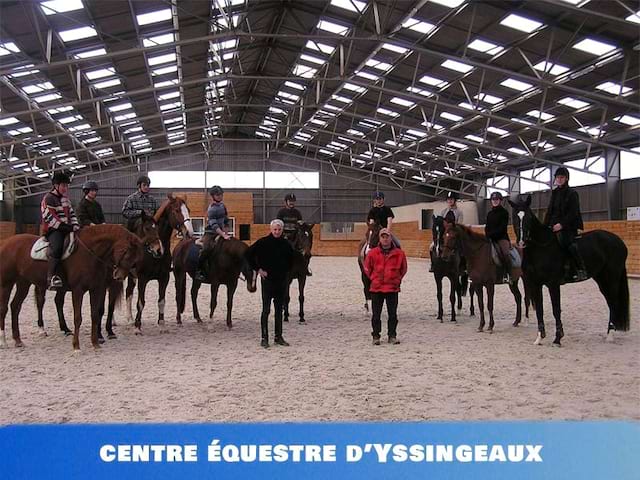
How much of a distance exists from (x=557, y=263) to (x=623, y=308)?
3.81 ft

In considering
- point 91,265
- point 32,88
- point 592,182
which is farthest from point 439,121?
point 91,265

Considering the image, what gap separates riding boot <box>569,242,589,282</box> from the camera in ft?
22.2

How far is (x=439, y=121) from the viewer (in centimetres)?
2420

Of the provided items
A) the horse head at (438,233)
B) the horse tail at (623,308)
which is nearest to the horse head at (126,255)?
the horse head at (438,233)

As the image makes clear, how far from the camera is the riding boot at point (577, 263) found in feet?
22.2

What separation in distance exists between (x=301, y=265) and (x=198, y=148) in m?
29.1

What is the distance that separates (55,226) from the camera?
20.0ft

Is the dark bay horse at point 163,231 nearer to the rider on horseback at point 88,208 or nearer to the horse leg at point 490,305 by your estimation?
the rider on horseback at point 88,208

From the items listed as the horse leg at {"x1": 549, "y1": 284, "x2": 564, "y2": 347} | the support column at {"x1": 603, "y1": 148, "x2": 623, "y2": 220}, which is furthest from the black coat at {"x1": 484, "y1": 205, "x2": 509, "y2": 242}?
the support column at {"x1": 603, "y1": 148, "x2": 623, "y2": 220}

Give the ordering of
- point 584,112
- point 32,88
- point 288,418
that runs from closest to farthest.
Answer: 1. point 288,418
2. point 32,88
3. point 584,112

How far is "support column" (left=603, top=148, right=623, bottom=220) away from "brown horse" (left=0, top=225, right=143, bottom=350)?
2263 centimetres

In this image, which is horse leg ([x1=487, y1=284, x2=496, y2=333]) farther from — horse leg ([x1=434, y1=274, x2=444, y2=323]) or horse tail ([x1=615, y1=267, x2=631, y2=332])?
horse tail ([x1=615, y1=267, x2=631, y2=332])

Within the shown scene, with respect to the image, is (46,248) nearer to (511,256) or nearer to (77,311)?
(77,311)

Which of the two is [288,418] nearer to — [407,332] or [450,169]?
[407,332]
